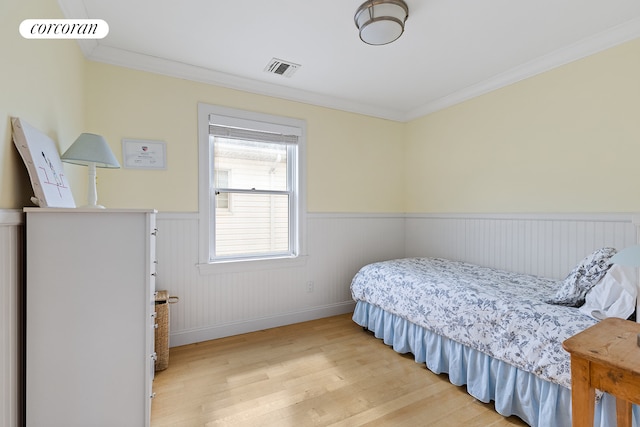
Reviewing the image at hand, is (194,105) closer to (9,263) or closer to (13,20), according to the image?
(13,20)

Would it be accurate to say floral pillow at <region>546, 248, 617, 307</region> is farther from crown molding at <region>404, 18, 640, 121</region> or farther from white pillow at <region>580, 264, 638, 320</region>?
crown molding at <region>404, 18, 640, 121</region>

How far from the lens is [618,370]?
937mm

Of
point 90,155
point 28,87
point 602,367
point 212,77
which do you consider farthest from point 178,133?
point 602,367

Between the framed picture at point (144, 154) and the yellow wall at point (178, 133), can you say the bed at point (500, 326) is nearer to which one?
the yellow wall at point (178, 133)

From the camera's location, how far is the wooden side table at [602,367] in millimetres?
921

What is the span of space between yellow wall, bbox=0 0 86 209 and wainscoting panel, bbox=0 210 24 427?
11cm

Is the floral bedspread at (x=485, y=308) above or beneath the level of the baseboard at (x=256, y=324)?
above

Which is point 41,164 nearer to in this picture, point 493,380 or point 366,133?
point 493,380

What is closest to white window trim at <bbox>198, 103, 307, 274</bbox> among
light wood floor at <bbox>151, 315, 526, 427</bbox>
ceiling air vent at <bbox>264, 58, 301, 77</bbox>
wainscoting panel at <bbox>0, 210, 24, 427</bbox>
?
ceiling air vent at <bbox>264, 58, 301, 77</bbox>

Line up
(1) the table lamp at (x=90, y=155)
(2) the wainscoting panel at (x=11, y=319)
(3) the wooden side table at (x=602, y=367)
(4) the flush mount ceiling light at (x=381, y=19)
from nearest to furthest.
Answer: (3) the wooden side table at (x=602, y=367), (2) the wainscoting panel at (x=11, y=319), (1) the table lamp at (x=90, y=155), (4) the flush mount ceiling light at (x=381, y=19)

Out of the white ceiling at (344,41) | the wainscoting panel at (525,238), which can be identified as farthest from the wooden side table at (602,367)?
the white ceiling at (344,41)

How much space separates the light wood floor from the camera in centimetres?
165

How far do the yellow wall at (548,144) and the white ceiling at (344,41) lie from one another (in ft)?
0.57

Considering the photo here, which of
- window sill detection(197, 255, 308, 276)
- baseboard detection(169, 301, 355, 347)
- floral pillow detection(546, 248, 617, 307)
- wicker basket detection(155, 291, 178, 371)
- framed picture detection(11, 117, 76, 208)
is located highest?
framed picture detection(11, 117, 76, 208)
